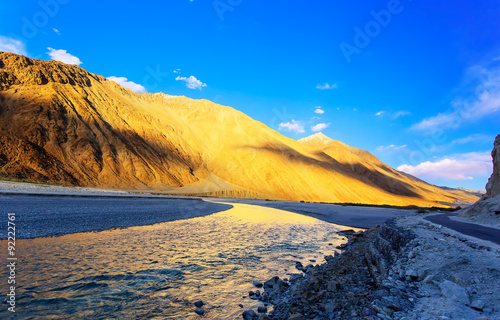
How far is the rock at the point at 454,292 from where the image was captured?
3.98 meters

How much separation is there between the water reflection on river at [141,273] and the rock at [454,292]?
4.13m

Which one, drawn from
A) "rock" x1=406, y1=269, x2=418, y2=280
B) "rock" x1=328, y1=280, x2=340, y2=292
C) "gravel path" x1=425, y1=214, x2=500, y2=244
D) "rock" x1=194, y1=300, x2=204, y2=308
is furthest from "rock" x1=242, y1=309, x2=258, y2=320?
"gravel path" x1=425, y1=214, x2=500, y2=244

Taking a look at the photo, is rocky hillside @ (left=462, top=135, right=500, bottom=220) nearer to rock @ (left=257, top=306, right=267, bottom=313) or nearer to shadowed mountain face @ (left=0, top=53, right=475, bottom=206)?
rock @ (left=257, top=306, right=267, bottom=313)

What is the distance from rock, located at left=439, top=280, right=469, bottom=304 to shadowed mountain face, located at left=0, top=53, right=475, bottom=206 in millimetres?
62335

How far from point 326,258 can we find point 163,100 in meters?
131

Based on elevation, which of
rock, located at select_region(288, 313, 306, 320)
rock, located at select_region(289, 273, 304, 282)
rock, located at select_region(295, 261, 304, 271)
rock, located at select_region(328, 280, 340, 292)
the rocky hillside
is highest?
the rocky hillside

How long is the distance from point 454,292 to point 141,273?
8017 mm

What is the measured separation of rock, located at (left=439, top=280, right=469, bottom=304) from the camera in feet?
13.0

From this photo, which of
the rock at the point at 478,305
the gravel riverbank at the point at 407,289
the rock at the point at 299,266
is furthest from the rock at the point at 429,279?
the rock at the point at 299,266

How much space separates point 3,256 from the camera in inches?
318

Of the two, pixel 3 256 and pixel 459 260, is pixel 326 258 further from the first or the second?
pixel 3 256

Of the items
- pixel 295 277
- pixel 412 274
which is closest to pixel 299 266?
pixel 295 277

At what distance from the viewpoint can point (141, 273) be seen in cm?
782

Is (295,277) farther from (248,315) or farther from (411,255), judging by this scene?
(411,255)
